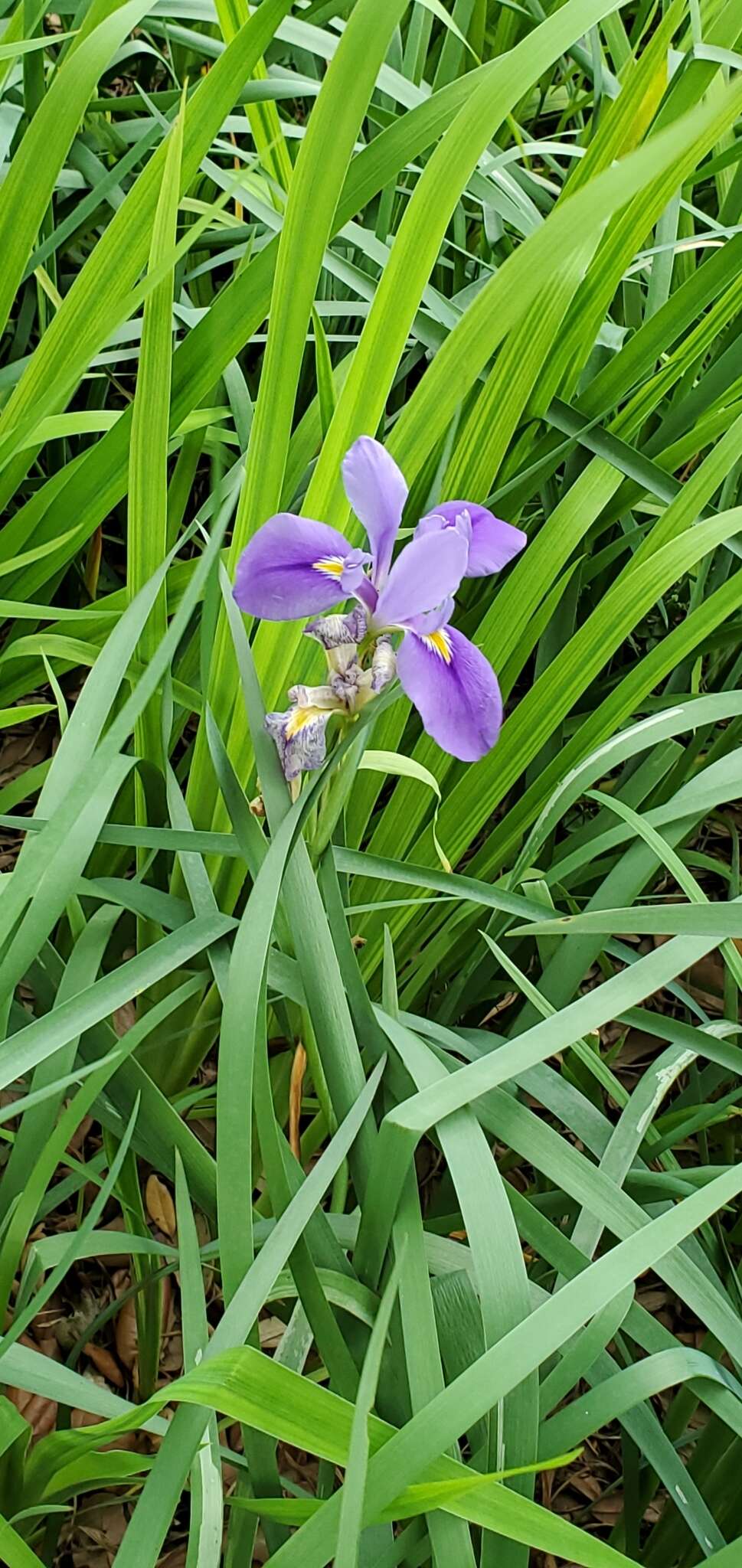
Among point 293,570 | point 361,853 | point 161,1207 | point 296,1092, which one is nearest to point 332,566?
point 293,570

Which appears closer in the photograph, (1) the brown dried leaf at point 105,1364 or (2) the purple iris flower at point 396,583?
(2) the purple iris flower at point 396,583

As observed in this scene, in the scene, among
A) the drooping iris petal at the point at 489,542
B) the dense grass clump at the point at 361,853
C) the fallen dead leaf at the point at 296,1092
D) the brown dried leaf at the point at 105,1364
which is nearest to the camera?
the dense grass clump at the point at 361,853

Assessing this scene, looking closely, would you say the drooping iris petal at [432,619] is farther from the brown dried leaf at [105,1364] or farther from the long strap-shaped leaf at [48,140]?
the brown dried leaf at [105,1364]

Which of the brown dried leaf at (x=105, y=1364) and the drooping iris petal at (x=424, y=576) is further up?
the drooping iris petal at (x=424, y=576)

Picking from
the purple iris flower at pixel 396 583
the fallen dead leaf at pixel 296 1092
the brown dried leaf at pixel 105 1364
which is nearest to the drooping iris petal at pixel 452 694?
the purple iris flower at pixel 396 583

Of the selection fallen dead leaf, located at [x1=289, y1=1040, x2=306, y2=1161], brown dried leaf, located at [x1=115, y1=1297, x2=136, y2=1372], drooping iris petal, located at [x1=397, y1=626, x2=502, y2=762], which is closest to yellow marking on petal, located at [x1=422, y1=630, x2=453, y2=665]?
drooping iris petal, located at [x1=397, y1=626, x2=502, y2=762]

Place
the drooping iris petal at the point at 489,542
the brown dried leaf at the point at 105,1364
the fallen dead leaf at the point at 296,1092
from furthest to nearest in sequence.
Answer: the brown dried leaf at the point at 105,1364 → the fallen dead leaf at the point at 296,1092 → the drooping iris petal at the point at 489,542

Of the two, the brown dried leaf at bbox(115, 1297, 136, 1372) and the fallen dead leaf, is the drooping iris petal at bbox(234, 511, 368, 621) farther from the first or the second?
the brown dried leaf at bbox(115, 1297, 136, 1372)

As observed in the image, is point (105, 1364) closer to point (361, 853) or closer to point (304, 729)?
point (361, 853)
